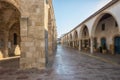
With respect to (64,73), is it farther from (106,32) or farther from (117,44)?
(106,32)

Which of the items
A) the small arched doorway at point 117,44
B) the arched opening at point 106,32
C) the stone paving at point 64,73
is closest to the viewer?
the stone paving at point 64,73

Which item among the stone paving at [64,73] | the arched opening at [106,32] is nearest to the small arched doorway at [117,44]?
the arched opening at [106,32]

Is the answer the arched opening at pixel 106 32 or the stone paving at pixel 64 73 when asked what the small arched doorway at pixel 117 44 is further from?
the stone paving at pixel 64 73

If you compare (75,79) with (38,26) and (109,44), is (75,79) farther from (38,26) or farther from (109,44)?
(109,44)

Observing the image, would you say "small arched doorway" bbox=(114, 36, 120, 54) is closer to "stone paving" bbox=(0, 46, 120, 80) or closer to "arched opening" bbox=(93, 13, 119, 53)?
"arched opening" bbox=(93, 13, 119, 53)

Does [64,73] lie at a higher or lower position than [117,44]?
lower

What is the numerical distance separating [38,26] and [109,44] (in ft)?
40.3

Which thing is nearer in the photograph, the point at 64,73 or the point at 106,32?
the point at 64,73

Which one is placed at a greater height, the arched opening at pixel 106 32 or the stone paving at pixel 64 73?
the arched opening at pixel 106 32

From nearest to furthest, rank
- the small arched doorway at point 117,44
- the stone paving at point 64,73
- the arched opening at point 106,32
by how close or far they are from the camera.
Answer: the stone paving at point 64,73 < the small arched doorway at point 117,44 < the arched opening at point 106,32

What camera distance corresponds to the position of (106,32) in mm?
18078

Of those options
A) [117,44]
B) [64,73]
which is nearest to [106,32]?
[117,44]

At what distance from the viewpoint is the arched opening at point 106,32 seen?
1605 centimetres

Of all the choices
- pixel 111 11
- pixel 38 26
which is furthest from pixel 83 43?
pixel 38 26
